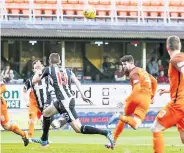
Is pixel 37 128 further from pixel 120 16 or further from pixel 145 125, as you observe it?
pixel 120 16

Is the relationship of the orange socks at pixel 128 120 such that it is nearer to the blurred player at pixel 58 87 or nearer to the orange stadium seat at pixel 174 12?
the blurred player at pixel 58 87

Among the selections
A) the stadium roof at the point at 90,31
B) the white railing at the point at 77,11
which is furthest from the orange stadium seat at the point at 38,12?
the stadium roof at the point at 90,31

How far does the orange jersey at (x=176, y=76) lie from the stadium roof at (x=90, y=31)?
20397 mm

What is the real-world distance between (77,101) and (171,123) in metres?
18.8

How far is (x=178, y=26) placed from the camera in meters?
36.2

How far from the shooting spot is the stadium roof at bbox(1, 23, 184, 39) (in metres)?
34.2

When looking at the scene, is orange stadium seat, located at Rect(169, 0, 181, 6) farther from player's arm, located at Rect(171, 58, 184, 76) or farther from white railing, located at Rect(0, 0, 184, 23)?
player's arm, located at Rect(171, 58, 184, 76)

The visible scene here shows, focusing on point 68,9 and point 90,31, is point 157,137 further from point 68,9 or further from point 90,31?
point 68,9

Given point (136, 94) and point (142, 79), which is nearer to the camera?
point (136, 94)

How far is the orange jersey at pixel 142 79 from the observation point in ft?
61.1

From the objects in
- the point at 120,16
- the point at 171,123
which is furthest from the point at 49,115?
the point at 120,16

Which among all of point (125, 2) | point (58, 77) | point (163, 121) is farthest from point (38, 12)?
point (163, 121)

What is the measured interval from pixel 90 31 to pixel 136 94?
1631 cm

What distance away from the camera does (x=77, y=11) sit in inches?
1467
